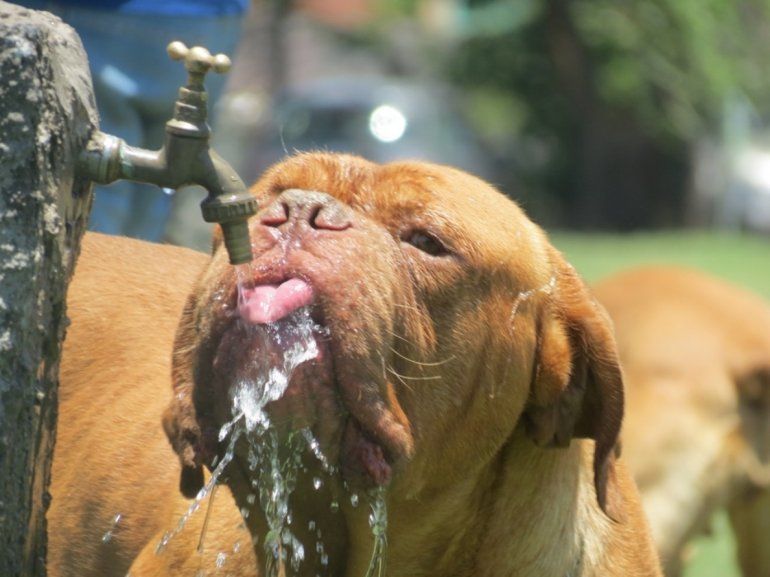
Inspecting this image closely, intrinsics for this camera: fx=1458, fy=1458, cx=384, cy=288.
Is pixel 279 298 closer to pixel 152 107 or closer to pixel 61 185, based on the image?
pixel 61 185

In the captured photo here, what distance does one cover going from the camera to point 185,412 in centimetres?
294

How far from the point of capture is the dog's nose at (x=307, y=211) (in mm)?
2848

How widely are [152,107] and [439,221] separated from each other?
2.14 m

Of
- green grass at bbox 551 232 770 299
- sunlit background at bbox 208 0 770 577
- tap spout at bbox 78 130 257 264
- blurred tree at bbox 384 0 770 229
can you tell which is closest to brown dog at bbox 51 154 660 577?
tap spout at bbox 78 130 257 264

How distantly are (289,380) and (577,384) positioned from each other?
876mm

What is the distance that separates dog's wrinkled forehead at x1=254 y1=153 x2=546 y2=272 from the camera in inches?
120

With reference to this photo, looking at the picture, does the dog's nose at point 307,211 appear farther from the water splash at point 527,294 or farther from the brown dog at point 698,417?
the brown dog at point 698,417

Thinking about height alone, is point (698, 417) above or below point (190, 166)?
below

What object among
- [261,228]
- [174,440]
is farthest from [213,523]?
[261,228]

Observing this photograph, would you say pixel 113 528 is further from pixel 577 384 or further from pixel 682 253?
pixel 682 253

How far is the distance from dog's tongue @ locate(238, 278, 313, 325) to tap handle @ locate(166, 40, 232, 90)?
396mm

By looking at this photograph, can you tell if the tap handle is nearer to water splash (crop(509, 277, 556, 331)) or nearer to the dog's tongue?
the dog's tongue

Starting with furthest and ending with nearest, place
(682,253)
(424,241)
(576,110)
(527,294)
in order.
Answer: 1. (576,110)
2. (682,253)
3. (527,294)
4. (424,241)

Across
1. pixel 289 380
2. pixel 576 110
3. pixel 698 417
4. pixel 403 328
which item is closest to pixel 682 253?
pixel 576 110
